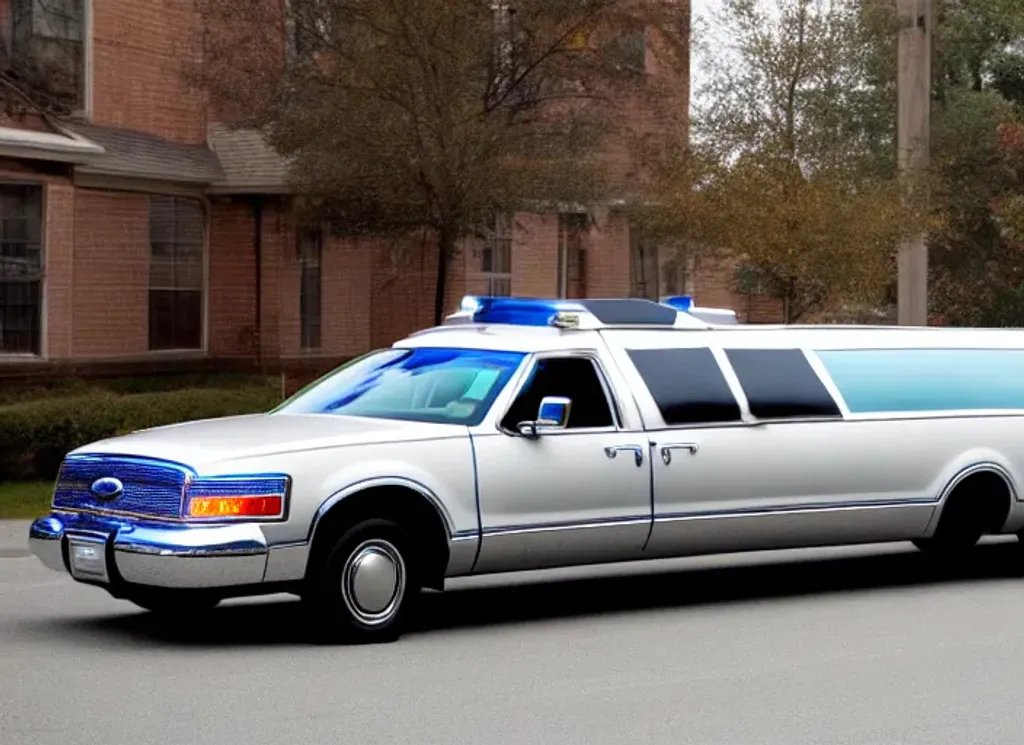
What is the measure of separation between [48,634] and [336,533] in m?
1.73

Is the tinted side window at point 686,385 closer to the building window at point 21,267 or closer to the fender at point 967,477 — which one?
the fender at point 967,477

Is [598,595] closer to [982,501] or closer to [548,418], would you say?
[548,418]

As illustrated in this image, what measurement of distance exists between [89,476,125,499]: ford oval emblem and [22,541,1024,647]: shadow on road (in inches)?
31.1

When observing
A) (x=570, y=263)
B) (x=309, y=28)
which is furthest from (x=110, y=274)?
(x=570, y=263)

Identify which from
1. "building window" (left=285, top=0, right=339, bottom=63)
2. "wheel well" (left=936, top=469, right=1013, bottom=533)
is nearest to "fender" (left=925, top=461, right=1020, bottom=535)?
"wheel well" (left=936, top=469, right=1013, bottom=533)

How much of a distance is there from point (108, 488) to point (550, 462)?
2.46m

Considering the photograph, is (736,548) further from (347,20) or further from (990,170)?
(990,170)

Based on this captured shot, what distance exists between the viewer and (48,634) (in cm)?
1098

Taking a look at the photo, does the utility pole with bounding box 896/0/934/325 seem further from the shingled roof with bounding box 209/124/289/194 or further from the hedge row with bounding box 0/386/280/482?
the shingled roof with bounding box 209/124/289/194

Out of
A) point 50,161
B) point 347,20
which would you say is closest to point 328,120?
point 347,20

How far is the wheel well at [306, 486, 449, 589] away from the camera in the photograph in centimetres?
1053

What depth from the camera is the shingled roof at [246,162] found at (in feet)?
93.8

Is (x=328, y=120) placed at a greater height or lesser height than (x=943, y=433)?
greater

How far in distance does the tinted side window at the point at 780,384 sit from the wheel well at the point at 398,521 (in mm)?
2480
